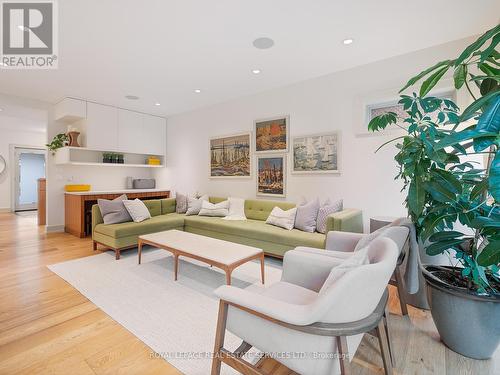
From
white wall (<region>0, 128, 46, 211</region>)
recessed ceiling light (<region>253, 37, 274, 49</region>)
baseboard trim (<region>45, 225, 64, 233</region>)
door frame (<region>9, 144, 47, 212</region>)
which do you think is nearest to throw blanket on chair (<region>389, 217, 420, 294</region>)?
recessed ceiling light (<region>253, 37, 274, 49</region>)

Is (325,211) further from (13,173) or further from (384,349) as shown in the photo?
(13,173)

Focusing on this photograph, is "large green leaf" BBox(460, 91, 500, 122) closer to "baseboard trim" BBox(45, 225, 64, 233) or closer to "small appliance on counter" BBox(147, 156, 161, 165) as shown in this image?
"small appliance on counter" BBox(147, 156, 161, 165)

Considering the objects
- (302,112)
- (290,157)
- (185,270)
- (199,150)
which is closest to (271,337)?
(185,270)

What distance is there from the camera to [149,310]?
2119 millimetres

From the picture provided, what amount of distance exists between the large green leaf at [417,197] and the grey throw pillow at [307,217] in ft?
5.87

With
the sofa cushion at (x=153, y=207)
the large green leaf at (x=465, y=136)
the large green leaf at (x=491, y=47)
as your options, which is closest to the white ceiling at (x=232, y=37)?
the large green leaf at (x=491, y=47)

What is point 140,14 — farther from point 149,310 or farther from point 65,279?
point 65,279

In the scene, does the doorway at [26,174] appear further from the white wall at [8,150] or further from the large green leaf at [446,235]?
the large green leaf at [446,235]

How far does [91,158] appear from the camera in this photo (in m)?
5.34

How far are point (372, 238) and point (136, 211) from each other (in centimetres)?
343

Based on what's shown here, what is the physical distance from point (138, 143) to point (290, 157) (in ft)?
12.2

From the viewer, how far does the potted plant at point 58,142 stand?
16.0 feet

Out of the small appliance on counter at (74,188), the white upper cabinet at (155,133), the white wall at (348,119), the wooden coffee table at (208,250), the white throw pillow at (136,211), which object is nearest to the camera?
the wooden coffee table at (208,250)

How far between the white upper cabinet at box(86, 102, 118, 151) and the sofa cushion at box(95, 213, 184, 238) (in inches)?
85.6
